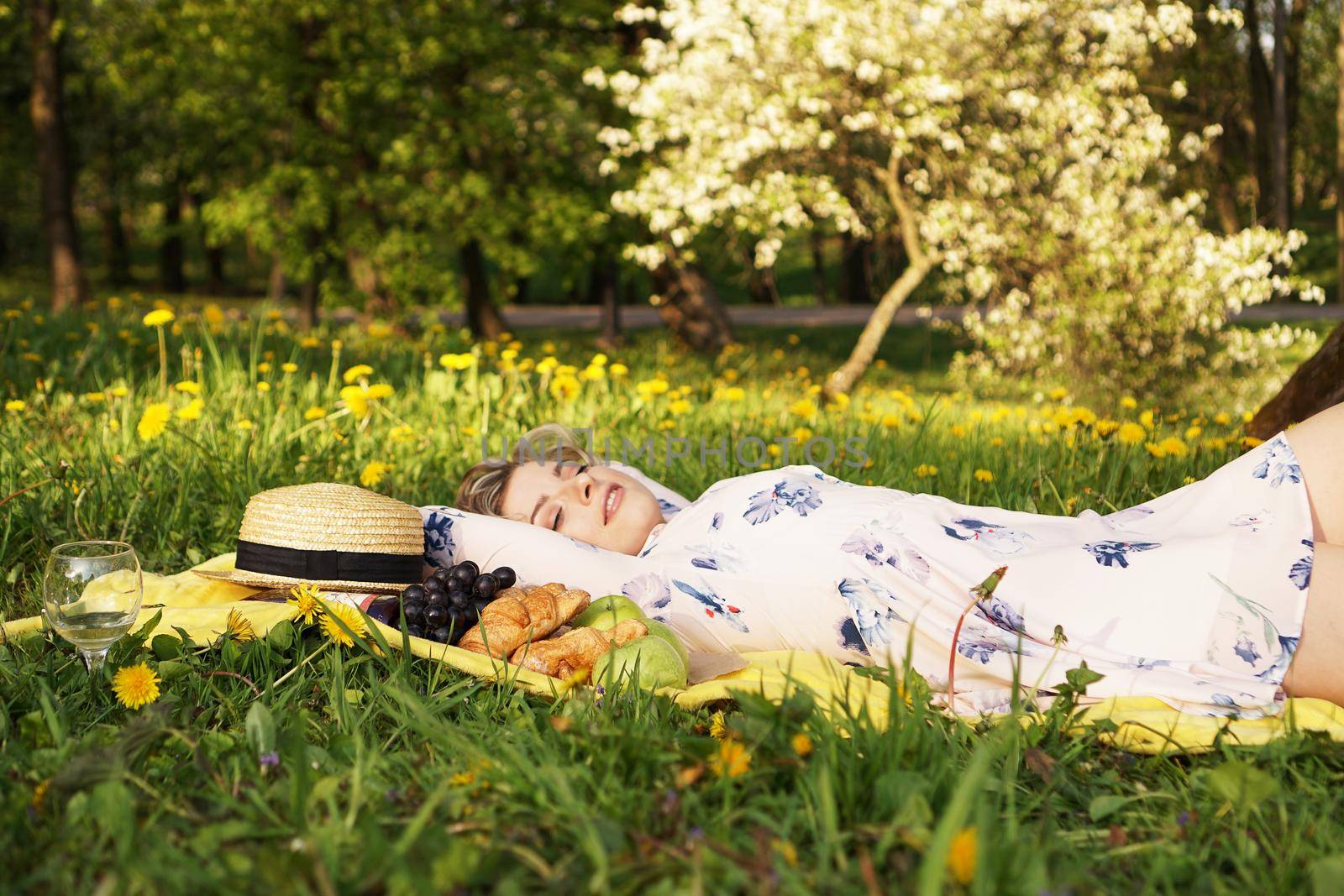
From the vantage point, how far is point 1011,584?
7.70 ft

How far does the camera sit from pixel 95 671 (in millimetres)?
2180

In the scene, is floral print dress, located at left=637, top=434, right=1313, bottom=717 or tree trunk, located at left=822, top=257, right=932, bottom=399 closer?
floral print dress, located at left=637, top=434, right=1313, bottom=717

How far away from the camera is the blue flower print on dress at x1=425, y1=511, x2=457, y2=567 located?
285 cm

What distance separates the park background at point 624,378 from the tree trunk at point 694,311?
7cm

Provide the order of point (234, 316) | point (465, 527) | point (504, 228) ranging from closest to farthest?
point (465, 527) → point (234, 316) → point (504, 228)

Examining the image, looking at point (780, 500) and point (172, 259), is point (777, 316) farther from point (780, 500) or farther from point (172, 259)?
point (780, 500)

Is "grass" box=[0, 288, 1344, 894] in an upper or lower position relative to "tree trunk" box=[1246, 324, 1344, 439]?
lower

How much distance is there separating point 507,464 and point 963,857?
7.09ft

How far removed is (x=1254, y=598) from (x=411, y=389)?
391cm

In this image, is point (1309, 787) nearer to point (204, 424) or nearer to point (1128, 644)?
point (1128, 644)

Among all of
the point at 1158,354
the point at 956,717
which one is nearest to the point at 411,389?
the point at 956,717

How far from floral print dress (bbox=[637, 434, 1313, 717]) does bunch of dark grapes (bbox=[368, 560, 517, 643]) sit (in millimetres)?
377

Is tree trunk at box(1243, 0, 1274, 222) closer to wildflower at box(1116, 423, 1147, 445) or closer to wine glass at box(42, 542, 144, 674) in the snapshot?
wildflower at box(1116, 423, 1147, 445)

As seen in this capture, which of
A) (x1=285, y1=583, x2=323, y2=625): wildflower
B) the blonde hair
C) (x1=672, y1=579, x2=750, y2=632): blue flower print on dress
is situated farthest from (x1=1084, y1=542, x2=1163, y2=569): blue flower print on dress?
(x1=285, y1=583, x2=323, y2=625): wildflower
